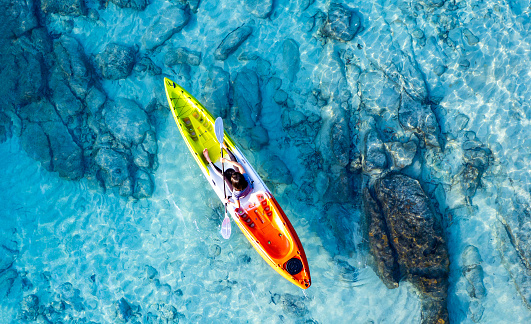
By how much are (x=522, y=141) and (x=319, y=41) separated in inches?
259

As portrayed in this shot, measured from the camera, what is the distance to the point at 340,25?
11.0 m

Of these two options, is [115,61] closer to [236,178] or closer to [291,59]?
[291,59]

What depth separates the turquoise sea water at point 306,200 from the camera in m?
10.1

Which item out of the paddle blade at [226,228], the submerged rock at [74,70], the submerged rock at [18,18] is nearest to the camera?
the paddle blade at [226,228]

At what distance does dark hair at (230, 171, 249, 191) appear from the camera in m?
8.66

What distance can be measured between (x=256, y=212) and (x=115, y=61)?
6.52 m

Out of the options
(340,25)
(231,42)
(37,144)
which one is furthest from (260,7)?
(37,144)

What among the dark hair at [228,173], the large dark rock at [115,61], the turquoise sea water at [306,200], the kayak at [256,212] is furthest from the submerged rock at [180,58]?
the dark hair at [228,173]

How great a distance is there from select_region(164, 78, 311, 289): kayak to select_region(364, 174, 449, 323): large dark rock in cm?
233

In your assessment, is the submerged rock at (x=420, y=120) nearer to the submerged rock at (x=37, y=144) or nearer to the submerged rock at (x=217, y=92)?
the submerged rock at (x=217, y=92)

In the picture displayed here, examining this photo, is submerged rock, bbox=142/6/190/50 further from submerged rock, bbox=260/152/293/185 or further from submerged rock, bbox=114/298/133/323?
submerged rock, bbox=114/298/133/323

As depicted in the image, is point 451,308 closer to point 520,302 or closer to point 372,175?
point 520,302

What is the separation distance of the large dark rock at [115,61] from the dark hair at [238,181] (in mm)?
5417

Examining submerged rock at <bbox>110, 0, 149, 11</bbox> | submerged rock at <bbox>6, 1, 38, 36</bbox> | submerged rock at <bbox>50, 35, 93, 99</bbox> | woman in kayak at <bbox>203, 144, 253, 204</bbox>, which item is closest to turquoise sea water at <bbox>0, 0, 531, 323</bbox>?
submerged rock at <bbox>110, 0, 149, 11</bbox>
